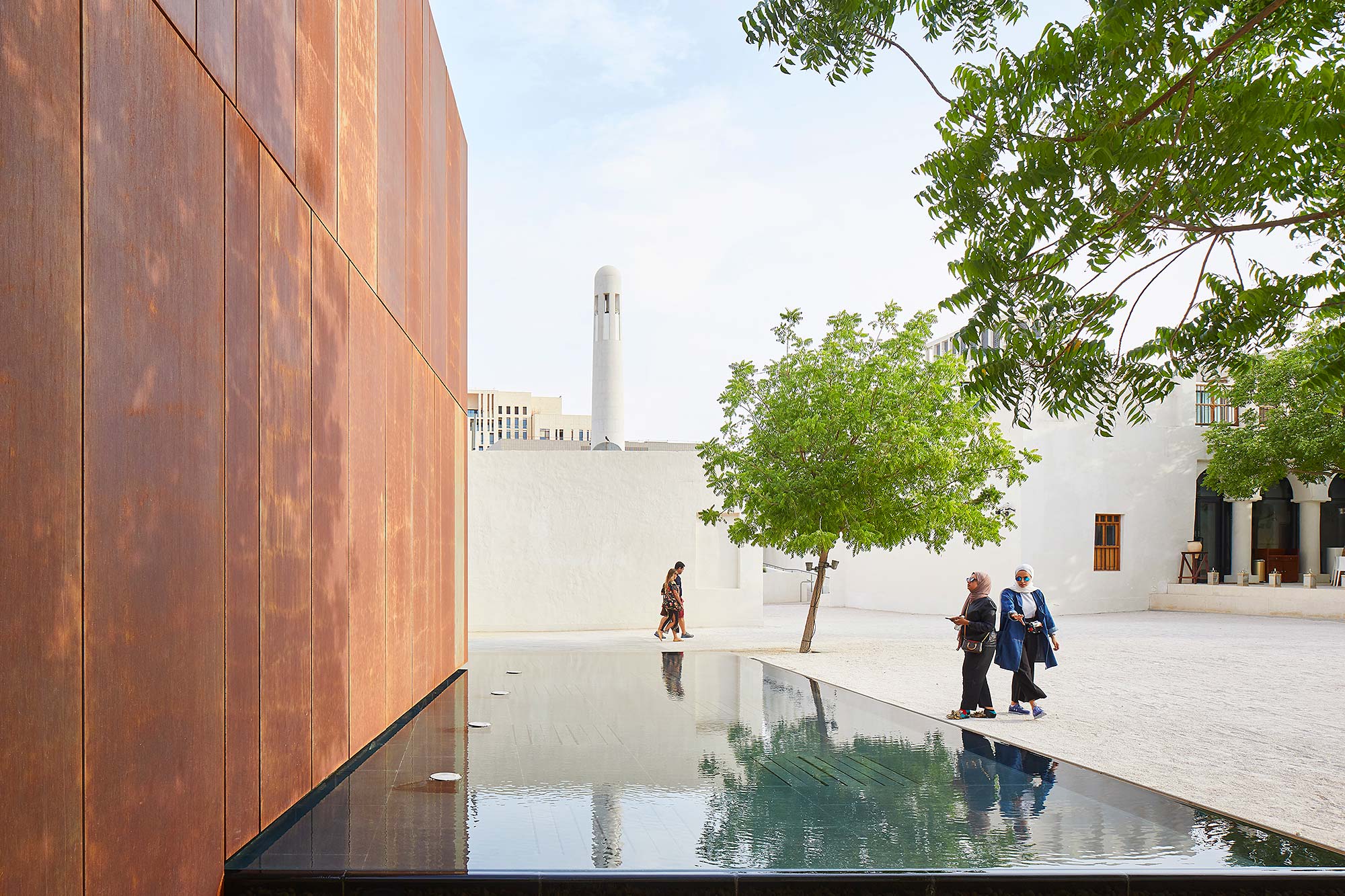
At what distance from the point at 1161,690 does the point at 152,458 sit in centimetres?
1296

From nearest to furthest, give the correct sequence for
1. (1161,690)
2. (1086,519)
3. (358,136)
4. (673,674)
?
1. (358,136)
2. (1161,690)
3. (673,674)
4. (1086,519)

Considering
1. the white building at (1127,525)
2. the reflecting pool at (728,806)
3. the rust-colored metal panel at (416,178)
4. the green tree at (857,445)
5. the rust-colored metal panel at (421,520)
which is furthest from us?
the white building at (1127,525)

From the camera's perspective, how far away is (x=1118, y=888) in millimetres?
4898

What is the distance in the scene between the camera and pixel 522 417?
111 meters

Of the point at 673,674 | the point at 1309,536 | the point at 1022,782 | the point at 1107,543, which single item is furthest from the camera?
the point at 1309,536

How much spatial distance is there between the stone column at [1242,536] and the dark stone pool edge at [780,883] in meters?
29.2

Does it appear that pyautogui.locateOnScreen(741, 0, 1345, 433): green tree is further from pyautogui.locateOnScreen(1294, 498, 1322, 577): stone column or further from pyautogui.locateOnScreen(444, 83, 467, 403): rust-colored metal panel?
pyautogui.locateOnScreen(1294, 498, 1322, 577): stone column

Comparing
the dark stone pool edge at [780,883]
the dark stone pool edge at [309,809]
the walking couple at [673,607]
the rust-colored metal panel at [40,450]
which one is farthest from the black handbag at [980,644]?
the walking couple at [673,607]

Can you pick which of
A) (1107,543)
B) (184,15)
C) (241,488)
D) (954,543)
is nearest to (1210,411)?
(1107,543)

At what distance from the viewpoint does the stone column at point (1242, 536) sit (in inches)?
1211

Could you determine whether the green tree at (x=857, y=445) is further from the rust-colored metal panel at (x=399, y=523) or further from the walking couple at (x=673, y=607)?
the rust-colored metal panel at (x=399, y=523)

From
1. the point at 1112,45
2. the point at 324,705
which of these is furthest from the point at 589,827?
the point at 1112,45

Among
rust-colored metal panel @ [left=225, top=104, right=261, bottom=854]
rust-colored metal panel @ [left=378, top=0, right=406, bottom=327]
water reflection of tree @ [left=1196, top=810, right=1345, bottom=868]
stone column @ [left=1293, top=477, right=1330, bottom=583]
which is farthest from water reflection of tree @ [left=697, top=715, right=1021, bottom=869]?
stone column @ [left=1293, top=477, right=1330, bottom=583]

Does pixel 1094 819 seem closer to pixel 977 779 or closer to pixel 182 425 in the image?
pixel 977 779
